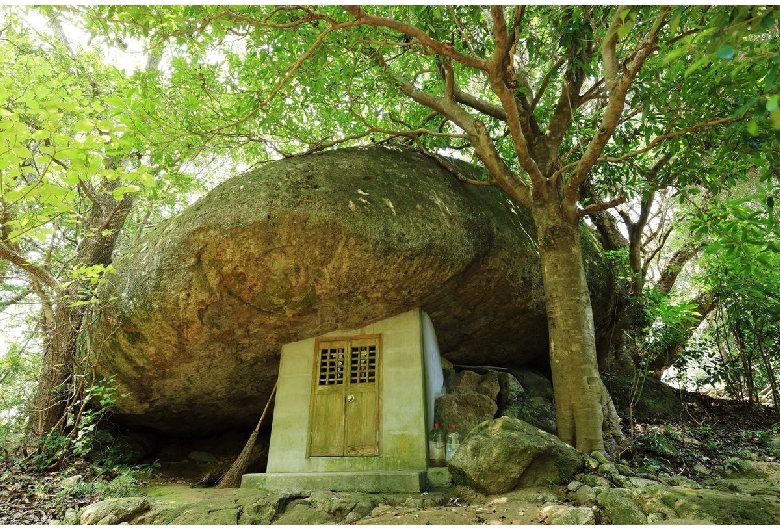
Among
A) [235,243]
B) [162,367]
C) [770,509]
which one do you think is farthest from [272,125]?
[770,509]

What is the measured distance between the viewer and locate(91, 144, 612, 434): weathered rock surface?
20.1ft

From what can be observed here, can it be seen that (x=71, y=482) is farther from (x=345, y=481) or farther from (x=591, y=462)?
(x=591, y=462)

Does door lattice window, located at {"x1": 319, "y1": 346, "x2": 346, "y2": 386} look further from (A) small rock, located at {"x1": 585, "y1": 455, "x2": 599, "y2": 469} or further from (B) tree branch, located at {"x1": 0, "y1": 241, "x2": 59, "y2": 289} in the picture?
(B) tree branch, located at {"x1": 0, "y1": 241, "x2": 59, "y2": 289}

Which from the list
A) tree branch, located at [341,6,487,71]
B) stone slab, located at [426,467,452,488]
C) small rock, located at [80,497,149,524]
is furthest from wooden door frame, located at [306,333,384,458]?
tree branch, located at [341,6,487,71]

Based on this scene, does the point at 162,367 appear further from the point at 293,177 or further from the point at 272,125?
the point at 272,125

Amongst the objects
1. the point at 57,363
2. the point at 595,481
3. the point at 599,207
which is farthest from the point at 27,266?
the point at 599,207

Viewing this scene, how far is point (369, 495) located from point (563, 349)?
3046mm

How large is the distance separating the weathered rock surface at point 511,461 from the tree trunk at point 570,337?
0.61 meters

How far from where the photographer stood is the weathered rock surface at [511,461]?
17.1 feet

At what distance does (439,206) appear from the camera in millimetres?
6758

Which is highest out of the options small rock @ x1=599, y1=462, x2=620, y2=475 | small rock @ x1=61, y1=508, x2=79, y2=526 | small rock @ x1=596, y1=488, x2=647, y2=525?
small rock @ x1=599, y1=462, x2=620, y2=475

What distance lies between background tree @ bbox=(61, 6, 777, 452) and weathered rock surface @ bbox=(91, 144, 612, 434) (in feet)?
2.51

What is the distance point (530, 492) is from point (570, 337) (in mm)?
2100

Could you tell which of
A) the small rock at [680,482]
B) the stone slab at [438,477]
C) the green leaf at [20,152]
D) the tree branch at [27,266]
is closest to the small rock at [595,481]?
the small rock at [680,482]
